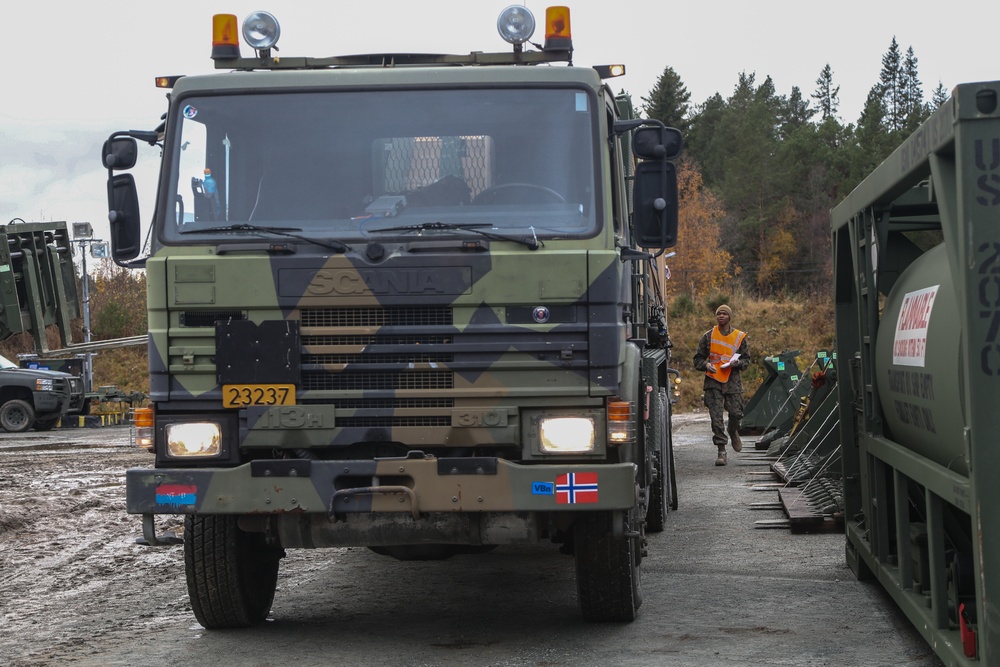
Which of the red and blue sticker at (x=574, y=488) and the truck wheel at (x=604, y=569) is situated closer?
the red and blue sticker at (x=574, y=488)

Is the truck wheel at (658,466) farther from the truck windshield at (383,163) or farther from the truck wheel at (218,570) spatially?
the truck wheel at (218,570)

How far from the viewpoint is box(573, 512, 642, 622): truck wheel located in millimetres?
6387

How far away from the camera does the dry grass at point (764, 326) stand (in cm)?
4059

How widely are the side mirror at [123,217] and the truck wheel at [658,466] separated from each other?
3.70 meters

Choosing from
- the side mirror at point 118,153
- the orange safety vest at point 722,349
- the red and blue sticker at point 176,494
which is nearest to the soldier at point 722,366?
the orange safety vest at point 722,349

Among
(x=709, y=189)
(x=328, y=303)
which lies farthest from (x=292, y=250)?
(x=709, y=189)

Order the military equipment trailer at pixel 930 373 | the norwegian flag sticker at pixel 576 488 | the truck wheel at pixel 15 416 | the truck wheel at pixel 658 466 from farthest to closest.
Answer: the truck wheel at pixel 15 416, the truck wheel at pixel 658 466, the norwegian flag sticker at pixel 576 488, the military equipment trailer at pixel 930 373

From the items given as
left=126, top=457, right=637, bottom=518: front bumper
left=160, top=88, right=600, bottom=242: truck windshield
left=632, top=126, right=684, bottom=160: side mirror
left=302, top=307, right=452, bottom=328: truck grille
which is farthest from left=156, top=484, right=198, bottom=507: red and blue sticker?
left=632, top=126, right=684, bottom=160: side mirror

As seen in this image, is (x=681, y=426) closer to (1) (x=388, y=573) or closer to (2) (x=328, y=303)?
(1) (x=388, y=573)

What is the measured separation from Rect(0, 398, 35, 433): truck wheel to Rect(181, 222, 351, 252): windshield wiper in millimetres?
22622

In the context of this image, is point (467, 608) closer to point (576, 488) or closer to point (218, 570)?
point (218, 570)

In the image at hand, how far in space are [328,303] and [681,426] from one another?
19.4m

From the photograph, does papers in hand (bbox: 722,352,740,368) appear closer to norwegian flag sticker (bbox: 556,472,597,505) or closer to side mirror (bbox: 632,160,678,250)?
side mirror (bbox: 632,160,678,250)

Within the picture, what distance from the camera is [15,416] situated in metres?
27.4
